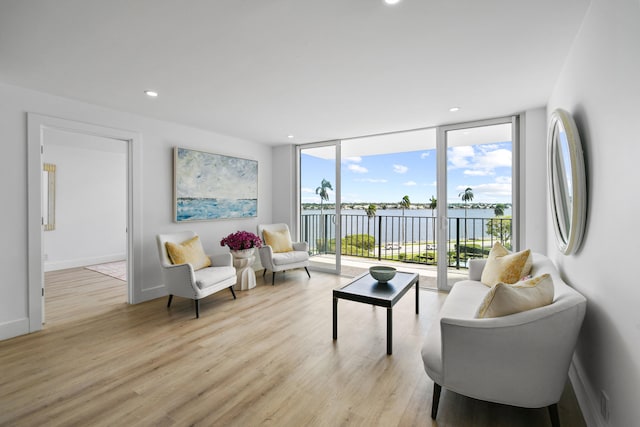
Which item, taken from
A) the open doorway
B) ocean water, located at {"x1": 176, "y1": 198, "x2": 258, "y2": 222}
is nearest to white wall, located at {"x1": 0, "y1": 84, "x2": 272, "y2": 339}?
ocean water, located at {"x1": 176, "y1": 198, "x2": 258, "y2": 222}

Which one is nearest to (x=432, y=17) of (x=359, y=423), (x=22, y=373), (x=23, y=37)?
(x=359, y=423)

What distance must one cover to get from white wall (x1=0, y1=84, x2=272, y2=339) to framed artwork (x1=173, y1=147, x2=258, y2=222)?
0.11 m

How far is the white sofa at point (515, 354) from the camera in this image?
A: 147cm

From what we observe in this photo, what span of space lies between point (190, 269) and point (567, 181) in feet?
11.2

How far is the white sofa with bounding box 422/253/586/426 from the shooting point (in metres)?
1.47

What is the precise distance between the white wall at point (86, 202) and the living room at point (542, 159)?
2.17m

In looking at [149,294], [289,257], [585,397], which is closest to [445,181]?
[289,257]

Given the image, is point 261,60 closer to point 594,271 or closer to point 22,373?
point 594,271

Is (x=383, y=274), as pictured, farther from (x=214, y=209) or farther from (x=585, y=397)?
(x=214, y=209)

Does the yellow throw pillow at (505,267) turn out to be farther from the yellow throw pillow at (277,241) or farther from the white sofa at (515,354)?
the yellow throw pillow at (277,241)

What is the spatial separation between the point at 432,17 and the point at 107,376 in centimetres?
323

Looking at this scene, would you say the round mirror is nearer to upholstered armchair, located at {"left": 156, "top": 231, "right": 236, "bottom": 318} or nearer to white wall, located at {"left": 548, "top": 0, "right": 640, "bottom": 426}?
white wall, located at {"left": 548, "top": 0, "right": 640, "bottom": 426}

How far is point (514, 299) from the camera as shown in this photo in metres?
1.56

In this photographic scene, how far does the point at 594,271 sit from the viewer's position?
5.50 ft
